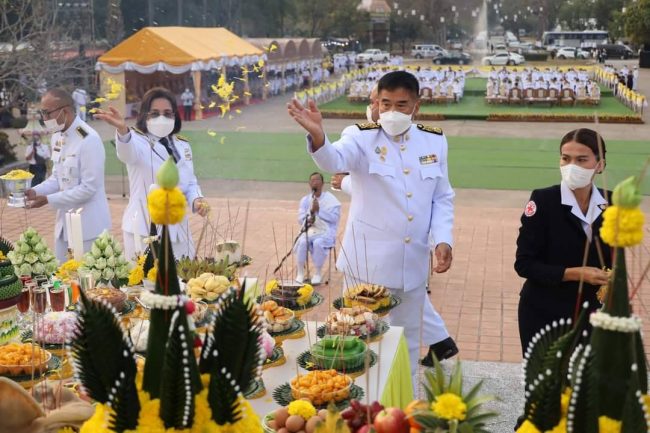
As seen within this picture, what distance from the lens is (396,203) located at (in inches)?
174

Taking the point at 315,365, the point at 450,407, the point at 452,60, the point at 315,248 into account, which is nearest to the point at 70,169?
the point at 315,248

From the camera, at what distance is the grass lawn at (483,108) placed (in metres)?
23.3

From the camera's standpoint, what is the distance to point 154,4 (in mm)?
27953

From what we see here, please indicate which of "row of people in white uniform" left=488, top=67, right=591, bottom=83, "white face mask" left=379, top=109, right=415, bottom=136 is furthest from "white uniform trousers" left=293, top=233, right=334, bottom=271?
"row of people in white uniform" left=488, top=67, right=591, bottom=83

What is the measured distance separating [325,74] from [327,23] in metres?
18.4

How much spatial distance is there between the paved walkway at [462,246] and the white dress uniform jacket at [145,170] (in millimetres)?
306

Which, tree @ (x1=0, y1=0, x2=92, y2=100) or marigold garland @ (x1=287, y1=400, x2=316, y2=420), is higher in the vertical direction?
tree @ (x1=0, y1=0, x2=92, y2=100)

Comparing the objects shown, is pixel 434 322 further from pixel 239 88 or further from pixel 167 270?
pixel 239 88

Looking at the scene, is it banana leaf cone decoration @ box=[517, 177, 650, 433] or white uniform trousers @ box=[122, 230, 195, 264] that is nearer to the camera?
banana leaf cone decoration @ box=[517, 177, 650, 433]

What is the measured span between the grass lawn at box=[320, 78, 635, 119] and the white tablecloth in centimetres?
1978

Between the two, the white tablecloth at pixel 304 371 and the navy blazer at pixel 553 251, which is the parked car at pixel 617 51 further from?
the white tablecloth at pixel 304 371

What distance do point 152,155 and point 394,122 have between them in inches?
63.8

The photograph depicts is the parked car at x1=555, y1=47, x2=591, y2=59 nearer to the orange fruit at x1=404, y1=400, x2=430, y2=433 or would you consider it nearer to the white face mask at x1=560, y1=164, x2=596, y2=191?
the white face mask at x1=560, y1=164, x2=596, y2=191

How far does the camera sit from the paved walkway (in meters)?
5.93
